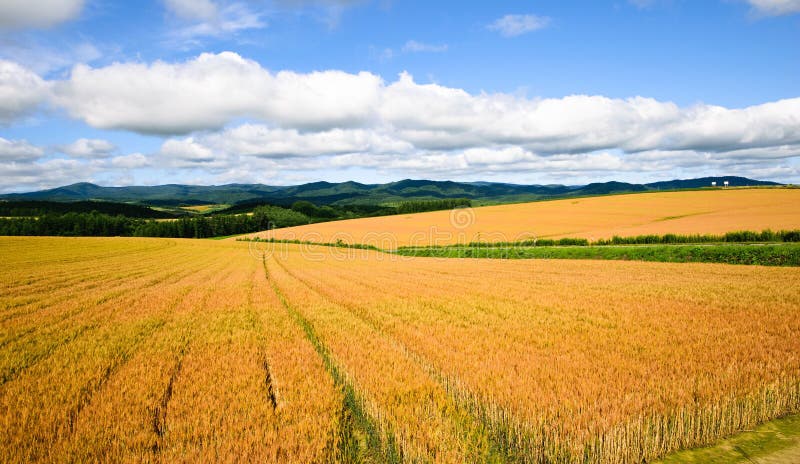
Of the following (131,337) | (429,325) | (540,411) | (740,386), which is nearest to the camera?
(540,411)

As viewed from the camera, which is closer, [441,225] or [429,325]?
[429,325]

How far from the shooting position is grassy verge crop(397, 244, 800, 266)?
2364 centimetres

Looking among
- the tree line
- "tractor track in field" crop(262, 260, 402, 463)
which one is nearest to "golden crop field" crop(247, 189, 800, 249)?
"tractor track in field" crop(262, 260, 402, 463)

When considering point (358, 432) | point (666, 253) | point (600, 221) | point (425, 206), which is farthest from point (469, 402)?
point (425, 206)

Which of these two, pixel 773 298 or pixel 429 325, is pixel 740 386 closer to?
pixel 429 325

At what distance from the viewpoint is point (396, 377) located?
684cm

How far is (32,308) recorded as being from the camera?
1360 cm

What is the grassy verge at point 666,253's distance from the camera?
77.6 feet

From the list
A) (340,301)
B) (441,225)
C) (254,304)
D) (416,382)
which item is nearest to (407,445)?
(416,382)

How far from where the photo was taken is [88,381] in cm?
675

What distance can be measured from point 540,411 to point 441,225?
63252mm

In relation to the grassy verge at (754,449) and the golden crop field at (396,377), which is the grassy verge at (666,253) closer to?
the golden crop field at (396,377)

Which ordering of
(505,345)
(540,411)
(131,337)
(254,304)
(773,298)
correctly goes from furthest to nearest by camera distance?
(254,304) → (773,298) → (131,337) → (505,345) → (540,411)

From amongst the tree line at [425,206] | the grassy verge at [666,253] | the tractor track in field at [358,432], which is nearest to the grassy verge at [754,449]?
the tractor track in field at [358,432]
